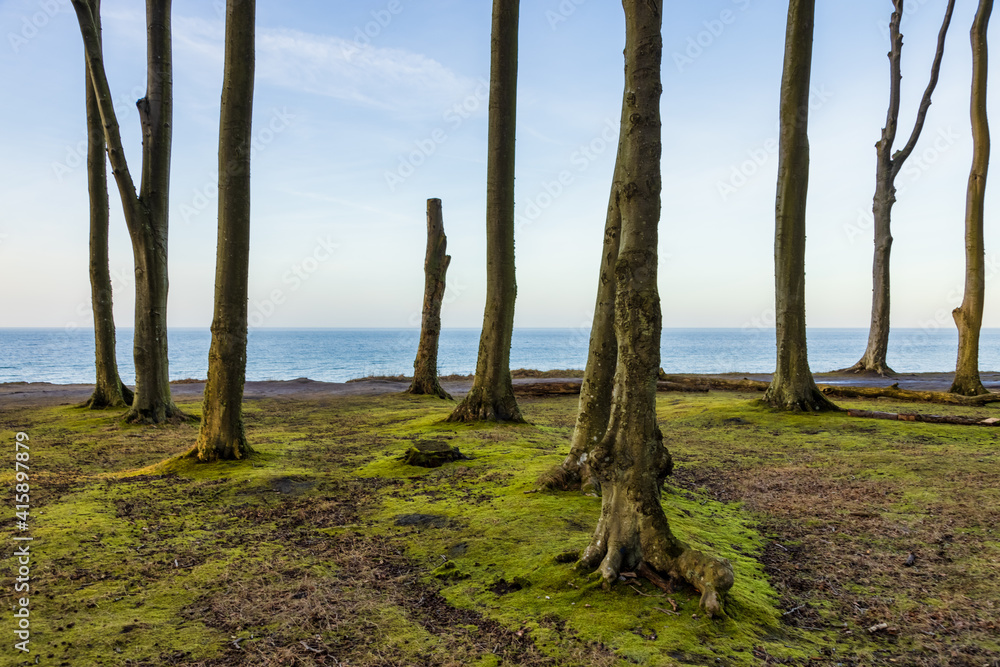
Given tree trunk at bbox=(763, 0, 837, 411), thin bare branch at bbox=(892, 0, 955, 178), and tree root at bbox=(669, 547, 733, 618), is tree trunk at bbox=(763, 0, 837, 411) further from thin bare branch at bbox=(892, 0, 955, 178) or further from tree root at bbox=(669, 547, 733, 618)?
thin bare branch at bbox=(892, 0, 955, 178)

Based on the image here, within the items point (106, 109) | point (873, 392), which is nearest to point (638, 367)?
point (106, 109)

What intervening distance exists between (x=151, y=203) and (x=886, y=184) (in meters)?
24.6

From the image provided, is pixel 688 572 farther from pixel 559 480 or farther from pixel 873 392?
pixel 873 392

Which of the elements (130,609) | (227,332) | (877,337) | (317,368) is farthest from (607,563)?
(317,368)

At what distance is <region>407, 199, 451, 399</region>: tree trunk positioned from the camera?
61.5 feet

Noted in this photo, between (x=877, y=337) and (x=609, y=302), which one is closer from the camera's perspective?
(x=609, y=302)

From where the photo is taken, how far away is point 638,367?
4.29 metres

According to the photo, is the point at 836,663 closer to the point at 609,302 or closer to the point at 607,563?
the point at 607,563

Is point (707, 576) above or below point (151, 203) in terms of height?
below

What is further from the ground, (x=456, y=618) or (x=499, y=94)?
(x=499, y=94)

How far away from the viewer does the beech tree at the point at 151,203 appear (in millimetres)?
11594

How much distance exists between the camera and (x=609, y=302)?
684 cm

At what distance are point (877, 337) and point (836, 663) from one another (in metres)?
24.9

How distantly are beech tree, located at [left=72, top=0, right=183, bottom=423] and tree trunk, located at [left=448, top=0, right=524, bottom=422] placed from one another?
586 centimetres
